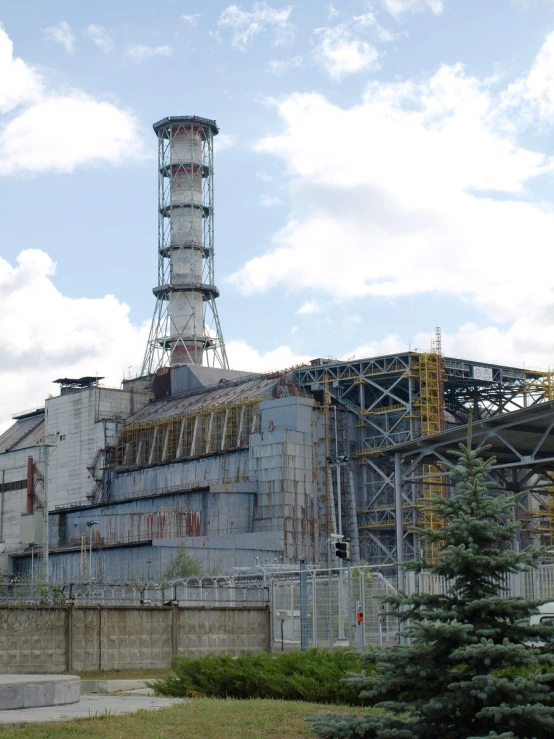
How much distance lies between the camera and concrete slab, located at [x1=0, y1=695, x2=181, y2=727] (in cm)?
1794

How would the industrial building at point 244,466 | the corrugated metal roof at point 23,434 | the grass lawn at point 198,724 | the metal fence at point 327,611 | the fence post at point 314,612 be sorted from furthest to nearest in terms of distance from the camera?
the corrugated metal roof at point 23,434, the industrial building at point 244,466, the fence post at point 314,612, the metal fence at point 327,611, the grass lawn at point 198,724

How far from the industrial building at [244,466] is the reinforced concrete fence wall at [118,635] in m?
31.3

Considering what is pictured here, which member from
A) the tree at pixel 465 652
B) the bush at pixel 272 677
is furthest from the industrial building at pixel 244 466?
the tree at pixel 465 652

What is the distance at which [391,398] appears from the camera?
3275 inches

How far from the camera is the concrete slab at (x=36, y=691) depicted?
1958 centimetres

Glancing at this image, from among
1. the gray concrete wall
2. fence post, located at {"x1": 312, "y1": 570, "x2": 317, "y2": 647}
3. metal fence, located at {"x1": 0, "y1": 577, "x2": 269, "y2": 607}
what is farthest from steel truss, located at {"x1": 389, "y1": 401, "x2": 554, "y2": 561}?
the gray concrete wall

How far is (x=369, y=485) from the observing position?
83.5 meters

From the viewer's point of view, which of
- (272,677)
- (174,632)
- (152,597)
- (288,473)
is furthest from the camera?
(288,473)

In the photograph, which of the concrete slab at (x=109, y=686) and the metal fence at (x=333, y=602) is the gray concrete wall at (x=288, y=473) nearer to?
the metal fence at (x=333, y=602)

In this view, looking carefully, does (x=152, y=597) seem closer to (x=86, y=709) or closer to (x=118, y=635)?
(x=118, y=635)

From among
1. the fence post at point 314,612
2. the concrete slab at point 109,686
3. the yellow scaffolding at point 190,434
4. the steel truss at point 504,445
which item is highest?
the yellow scaffolding at point 190,434

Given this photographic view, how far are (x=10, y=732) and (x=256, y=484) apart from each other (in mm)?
63420

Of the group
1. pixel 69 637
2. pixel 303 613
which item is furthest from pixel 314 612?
pixel 69 637

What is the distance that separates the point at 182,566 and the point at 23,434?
135ft
